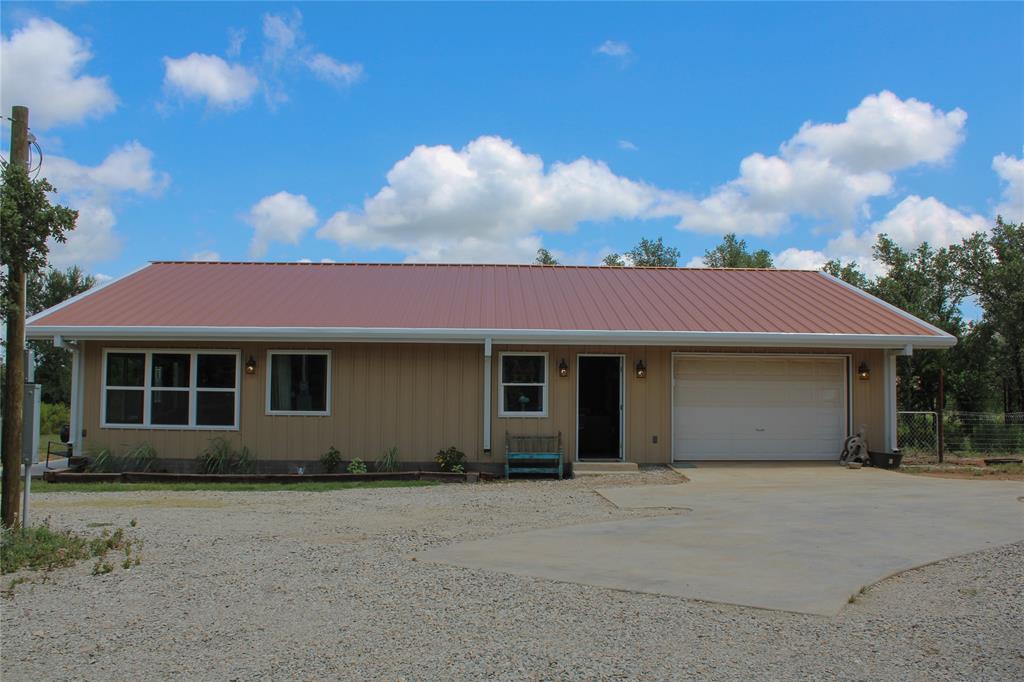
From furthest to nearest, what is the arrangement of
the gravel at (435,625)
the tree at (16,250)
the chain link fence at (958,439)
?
1. the chain link fence at (958,439)
2. the tree at (16,250)
3. the gravel at (435,625)

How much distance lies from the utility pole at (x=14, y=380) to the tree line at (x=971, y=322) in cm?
2420

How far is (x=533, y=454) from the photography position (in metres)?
14.3

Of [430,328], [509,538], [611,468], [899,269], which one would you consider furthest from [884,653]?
[899,269]

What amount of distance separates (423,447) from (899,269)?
21.0 meters

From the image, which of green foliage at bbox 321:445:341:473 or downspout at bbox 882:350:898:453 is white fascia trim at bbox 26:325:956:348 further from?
green foliage at bbox 321:445:341:473

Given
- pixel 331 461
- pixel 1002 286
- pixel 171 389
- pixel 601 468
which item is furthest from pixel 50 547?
pixel 1002 286

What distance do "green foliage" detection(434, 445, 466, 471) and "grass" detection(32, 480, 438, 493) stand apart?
0.69 metres

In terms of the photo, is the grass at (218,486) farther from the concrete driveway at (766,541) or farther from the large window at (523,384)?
the concrete driveway at (766,541)

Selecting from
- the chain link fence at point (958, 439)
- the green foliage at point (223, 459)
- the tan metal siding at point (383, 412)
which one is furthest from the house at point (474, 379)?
the chain link fence at point (958, 439)

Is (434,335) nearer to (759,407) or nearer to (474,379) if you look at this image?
(474,379)

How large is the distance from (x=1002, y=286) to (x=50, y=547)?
26370 millimetres

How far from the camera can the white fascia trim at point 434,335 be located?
14.4 meters

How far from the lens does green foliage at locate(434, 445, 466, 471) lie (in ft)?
47.3

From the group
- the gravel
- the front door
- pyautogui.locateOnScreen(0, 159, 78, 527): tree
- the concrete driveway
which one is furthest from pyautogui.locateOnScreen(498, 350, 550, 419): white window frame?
pyautogui.locateOnScreen(0, 159, 78, 527): tree
